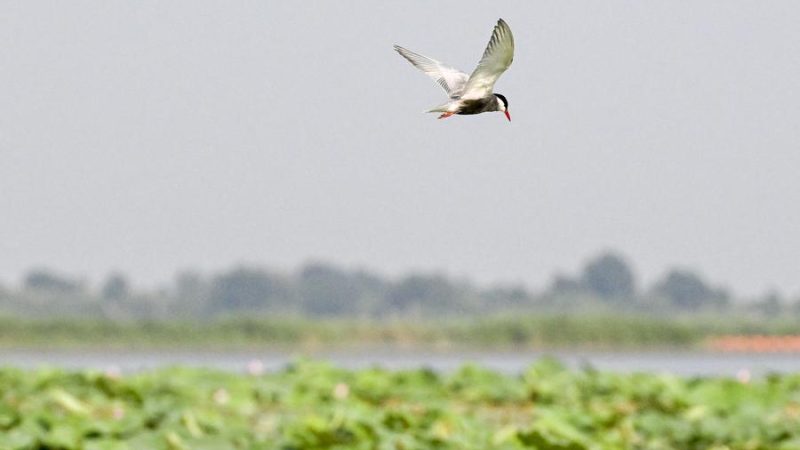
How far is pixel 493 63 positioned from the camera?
251 centimetres

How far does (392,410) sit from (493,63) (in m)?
4.18

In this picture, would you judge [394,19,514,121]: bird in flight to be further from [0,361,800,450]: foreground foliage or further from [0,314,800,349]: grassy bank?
[0,314,800,349]: grassy bank

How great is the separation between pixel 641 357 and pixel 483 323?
10.1 ft

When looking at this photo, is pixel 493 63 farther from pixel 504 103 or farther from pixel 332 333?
pixel 332 333

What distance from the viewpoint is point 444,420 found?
6.61 m

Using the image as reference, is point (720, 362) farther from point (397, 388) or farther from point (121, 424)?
point (121, 424)

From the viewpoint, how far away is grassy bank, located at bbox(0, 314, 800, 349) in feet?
81.9

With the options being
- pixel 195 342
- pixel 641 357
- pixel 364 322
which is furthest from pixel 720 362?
pixel 195 342

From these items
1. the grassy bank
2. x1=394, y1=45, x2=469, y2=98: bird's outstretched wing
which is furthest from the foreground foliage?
the grassy bank

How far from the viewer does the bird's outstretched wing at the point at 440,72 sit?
8.71ft

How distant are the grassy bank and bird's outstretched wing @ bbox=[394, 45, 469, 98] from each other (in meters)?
22.2

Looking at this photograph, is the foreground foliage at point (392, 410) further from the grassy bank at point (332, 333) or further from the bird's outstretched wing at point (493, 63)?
the grassy bank at point (332, 333)

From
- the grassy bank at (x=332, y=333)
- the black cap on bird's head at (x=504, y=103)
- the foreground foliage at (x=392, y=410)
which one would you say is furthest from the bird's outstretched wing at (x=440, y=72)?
the grassy bank at (x=332, y=333)

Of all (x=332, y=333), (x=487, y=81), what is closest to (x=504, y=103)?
(x=487, y=81)
